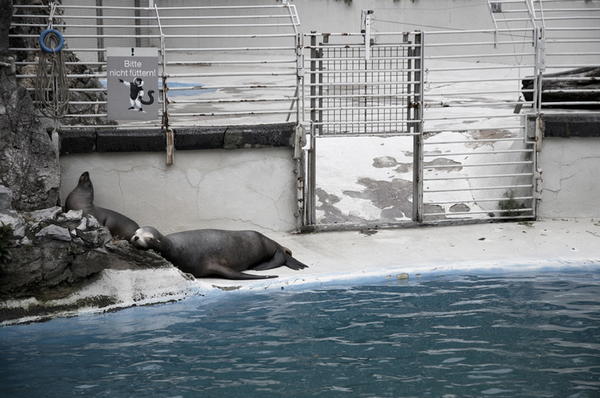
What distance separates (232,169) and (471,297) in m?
3.20

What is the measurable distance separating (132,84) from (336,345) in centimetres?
422

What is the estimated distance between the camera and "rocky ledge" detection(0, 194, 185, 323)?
304 inches

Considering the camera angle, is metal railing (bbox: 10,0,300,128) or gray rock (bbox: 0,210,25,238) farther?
metal railing (bbox: 10,0,300,128)

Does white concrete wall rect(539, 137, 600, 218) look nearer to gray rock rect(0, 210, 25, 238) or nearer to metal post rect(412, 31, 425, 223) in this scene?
metal post rect(412, 31, 425, 223)

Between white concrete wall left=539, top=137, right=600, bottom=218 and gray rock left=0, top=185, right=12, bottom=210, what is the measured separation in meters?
5.96

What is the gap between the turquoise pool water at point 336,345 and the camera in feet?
20.2

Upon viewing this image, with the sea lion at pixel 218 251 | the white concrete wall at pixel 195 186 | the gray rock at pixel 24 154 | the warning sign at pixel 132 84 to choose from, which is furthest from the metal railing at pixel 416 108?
the sea lion at pixel 218 251

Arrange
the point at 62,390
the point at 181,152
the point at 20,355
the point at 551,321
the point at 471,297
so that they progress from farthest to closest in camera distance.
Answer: the point at 181,152 < the point at 471,297 < the point at 551,321 < the point at 20,355 < the point at 62,390

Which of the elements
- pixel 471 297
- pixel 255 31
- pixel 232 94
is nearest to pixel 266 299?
pixel 471 297

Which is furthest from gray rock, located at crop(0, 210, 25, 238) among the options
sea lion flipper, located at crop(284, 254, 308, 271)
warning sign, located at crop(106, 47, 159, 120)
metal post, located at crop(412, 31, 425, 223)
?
metal post, located at crop(412, 31, 425, 223)

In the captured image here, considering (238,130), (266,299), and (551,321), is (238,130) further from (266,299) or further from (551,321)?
(551,321)

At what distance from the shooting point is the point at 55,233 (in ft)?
26.0

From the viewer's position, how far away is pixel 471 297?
26.9 ft

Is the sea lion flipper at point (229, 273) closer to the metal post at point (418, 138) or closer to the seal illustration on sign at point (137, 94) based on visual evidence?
the seal illustration on sign at point (137, 94)
